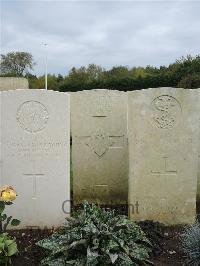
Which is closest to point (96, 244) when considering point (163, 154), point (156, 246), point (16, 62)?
point (156, 246)

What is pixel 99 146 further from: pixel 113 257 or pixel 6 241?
pixel 113 257

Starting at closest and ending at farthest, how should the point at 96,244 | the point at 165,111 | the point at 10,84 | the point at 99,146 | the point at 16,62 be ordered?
the point at 96,244
the point at 165,111
the point at 99,146
the point at 10,84
the point at 16,62

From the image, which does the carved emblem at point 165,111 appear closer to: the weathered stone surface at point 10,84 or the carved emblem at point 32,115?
the carved emblem at point 32,115

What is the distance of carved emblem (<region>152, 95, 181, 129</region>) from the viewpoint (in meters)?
5.48

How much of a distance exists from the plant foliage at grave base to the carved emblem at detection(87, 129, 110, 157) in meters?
2.27

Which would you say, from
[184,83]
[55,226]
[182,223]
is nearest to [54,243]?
[55,226]

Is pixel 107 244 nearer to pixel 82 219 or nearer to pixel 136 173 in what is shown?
pixel 82 219

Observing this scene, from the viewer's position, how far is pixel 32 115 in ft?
17.3

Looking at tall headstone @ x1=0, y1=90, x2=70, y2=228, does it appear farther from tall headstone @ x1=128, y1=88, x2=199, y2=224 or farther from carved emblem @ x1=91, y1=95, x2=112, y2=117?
carved emblem @ x1=91, y1=95, x2=112, y2=117

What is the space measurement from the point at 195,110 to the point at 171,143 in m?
0.54

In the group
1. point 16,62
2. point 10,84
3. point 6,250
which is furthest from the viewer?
point 16,62

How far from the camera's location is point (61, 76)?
38.2m

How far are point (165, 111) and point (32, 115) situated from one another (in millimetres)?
1712

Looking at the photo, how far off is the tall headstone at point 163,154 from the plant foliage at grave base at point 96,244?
3.49 feet
